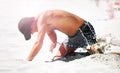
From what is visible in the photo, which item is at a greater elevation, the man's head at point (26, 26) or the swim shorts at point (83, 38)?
the man's head at point (26, 26)

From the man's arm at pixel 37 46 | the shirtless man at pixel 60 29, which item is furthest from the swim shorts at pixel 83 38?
the man's arm at pixel 37 46

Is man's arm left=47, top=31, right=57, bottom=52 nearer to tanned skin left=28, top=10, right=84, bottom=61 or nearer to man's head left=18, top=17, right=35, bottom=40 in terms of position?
tanned skin left=28, top=10, right=84, bottom=61

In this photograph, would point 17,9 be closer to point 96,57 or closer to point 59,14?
point 59,14

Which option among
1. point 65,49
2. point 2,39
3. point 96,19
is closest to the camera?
point 2,39

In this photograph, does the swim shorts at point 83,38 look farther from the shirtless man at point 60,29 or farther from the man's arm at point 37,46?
the man's arm at point 37,46

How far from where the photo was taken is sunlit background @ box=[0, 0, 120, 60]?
163 centimetres

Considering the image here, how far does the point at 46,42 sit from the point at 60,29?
14 cm

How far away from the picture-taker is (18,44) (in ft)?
5.41

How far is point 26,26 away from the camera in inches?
66.6

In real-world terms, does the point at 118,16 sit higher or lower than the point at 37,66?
higher

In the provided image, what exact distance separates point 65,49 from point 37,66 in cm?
25

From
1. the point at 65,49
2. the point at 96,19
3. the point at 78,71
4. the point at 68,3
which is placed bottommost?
the point at 78,71

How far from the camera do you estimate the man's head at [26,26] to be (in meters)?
1.68

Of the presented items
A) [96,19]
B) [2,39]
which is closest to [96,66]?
[96,19]
